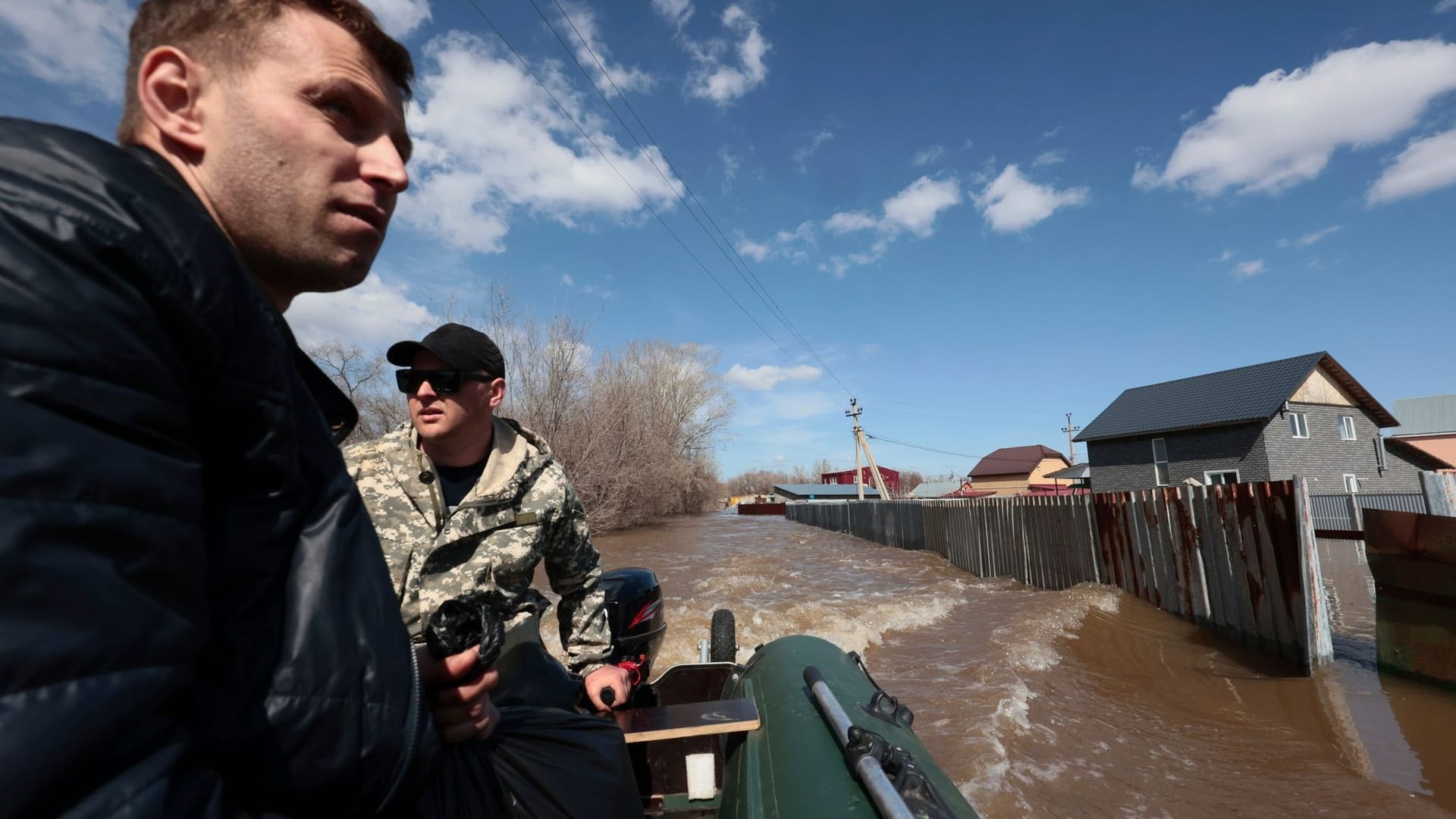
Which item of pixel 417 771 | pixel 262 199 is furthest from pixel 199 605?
pixel 262 199

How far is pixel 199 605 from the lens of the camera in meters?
0.60

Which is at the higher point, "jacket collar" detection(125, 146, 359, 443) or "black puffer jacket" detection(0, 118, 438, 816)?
"jacket collar" detection(125, 146, 359, 443)

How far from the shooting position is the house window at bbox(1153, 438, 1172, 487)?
24984mm

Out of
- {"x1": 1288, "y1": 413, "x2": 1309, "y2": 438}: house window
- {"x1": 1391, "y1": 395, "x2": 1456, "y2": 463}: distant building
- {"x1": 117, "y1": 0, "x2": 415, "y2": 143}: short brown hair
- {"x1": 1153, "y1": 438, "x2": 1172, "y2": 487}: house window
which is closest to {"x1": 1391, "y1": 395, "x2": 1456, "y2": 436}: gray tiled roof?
{"x1": 1391, "y1": 395, "x2": 1456, "y2": 463}: distant building

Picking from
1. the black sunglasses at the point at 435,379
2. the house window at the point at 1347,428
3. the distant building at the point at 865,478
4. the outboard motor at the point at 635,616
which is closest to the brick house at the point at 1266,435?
the house window at the point at 1347,428

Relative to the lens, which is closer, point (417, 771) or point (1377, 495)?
point (417, 771)

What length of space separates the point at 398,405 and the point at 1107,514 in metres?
18.5

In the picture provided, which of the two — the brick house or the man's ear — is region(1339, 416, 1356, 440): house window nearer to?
the brick house

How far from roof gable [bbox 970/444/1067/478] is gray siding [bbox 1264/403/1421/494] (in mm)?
27556

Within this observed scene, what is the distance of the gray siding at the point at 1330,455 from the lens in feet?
71.8

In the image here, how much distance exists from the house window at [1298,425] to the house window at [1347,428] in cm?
248

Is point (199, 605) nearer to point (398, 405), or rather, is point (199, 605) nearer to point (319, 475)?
point (319, 475)

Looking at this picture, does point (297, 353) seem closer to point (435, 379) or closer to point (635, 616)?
point (435, 379)

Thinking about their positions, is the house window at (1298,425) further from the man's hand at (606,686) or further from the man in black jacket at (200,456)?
the man in black jacket at (200,456)
